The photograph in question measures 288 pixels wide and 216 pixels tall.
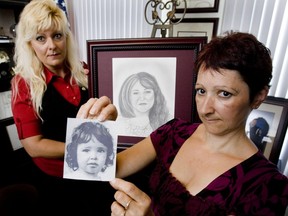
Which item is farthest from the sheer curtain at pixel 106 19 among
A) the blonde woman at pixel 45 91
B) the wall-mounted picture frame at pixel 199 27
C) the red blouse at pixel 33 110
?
the red blouse at pixel 33 110

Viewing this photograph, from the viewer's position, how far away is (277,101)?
3.32 feet

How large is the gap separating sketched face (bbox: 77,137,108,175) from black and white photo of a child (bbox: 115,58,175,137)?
42 centimetres

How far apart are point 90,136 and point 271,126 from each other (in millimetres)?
831

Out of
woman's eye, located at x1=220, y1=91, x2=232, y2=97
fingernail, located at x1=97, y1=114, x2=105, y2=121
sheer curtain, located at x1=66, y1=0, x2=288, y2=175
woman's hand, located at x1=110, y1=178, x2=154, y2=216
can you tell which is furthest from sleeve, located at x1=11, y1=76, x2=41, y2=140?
sheer curtain, located at x1=66, y1=0, x2=288, y2=175

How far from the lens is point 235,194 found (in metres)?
0.63

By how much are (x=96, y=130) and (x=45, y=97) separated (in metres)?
0.58

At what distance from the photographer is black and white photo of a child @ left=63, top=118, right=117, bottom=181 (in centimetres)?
66

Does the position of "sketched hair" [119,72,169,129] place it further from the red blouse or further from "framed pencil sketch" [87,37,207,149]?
the red blouse

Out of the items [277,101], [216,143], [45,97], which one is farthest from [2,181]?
[277,101]

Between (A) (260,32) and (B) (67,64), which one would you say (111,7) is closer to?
(B) (67,64)

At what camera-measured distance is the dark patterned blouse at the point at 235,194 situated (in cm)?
59

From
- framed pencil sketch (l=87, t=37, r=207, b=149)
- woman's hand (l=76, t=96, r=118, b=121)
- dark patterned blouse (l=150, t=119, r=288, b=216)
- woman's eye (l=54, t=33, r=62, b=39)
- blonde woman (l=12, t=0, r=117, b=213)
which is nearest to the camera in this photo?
dark patterned blouse (l=150, t=119, r=288, b=216)

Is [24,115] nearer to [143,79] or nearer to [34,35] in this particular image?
[34,35]

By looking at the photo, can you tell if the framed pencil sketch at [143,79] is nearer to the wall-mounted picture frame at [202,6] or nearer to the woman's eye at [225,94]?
the woman's eye at [225,94]
